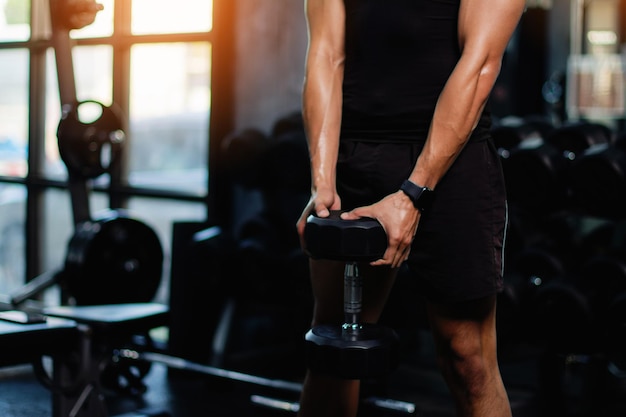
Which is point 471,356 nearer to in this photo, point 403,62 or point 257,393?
point 403,62

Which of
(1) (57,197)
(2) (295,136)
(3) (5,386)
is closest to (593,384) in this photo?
(2) (295,136)

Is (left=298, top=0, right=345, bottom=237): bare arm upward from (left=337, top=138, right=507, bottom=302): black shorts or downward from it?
upward

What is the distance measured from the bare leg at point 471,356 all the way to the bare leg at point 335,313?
11 cm

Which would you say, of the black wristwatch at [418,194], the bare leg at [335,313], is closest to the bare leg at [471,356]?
the bare leg at [335,313]

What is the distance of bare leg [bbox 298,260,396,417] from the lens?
67.4 inches

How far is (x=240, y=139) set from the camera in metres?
3.51

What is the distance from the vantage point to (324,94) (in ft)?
5.67

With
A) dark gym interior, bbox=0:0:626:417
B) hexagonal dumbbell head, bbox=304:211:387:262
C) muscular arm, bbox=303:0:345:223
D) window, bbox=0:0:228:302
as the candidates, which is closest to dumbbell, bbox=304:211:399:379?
hexagonal dumbbell head, bbox=304:211:387:262

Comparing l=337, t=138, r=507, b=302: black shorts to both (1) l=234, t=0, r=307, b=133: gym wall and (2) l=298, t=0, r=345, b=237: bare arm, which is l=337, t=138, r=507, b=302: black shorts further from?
(1) l=234, t=0, r=307, b=133: gym wall

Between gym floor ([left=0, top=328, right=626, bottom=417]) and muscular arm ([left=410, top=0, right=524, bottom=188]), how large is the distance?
136 centimetres

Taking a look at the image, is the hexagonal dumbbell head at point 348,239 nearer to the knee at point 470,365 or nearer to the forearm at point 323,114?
the forearm at point 323,114

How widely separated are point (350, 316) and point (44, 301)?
3.58 m

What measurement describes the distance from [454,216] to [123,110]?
286 cm

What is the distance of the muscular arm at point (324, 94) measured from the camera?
167 centimetres
